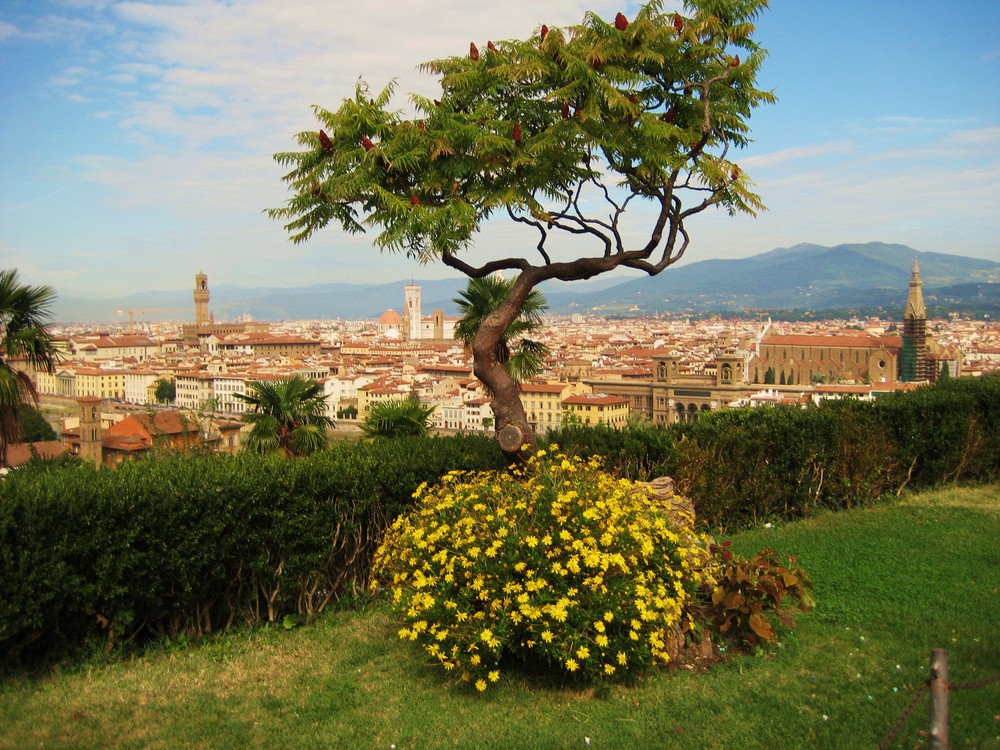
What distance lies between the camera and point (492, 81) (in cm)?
661

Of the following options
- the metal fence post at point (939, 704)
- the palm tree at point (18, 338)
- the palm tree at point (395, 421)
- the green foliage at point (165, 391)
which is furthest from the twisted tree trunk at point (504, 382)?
the green foliage at point (165, 391)

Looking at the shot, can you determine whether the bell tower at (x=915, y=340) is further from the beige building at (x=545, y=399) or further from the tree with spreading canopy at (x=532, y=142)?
the tree with spreading canopy at (x=532, y=142)

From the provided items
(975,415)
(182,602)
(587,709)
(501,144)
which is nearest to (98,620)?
(182,602)

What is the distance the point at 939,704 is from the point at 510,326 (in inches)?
290

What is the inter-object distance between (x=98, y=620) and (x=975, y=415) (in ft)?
31.8

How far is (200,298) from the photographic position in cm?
16412

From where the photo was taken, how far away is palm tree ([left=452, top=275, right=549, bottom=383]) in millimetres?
9438

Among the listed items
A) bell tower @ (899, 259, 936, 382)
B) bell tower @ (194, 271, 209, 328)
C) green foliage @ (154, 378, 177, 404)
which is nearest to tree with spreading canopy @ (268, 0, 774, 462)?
bell tower @ (899, 259, 936, 382)

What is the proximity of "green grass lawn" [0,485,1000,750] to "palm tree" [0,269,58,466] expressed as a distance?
4660 mm

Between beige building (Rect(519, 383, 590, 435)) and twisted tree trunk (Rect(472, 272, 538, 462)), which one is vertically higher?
twisted tree trunk (Rect(472, 272, 538, 462))

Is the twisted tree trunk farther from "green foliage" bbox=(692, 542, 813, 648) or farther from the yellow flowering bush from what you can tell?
"green foliage" bbox=(692, 542, 813, 648)

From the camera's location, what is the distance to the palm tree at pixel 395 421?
10250 mm

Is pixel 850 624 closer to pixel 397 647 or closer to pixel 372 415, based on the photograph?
pixel 397 647

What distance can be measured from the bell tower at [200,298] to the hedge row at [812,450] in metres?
166
